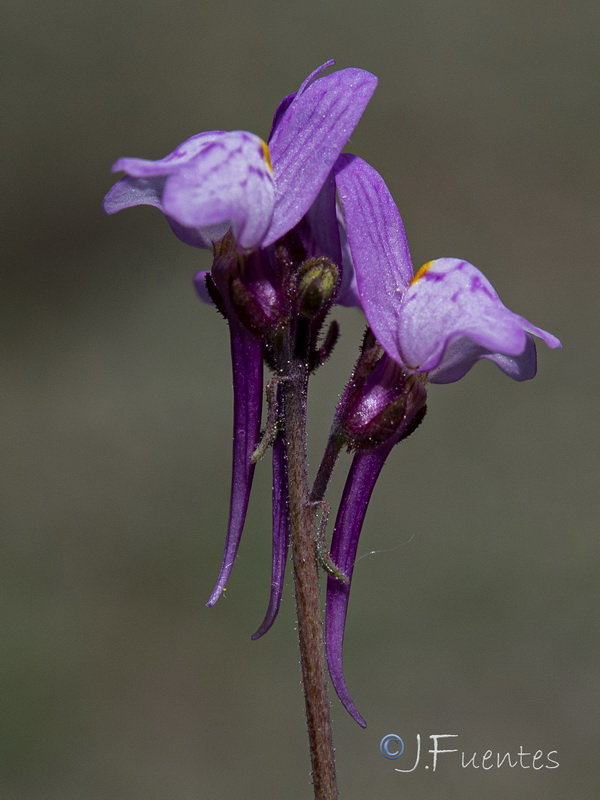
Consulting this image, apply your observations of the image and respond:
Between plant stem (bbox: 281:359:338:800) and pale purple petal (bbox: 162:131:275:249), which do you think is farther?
plant stem (bbox: 281:359:338:800)

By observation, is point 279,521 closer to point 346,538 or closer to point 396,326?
point 346,538

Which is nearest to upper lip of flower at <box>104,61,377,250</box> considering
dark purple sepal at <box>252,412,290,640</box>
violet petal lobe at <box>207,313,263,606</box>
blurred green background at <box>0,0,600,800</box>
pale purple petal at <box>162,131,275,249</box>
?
pale purple petal at <box>162,131,275,249</box>

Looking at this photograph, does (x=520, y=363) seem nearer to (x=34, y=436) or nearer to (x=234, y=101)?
(x=34, y=436)

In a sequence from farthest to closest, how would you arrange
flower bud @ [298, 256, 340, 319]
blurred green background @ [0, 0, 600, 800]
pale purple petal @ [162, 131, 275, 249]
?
blurred green background @ [0, 0, 600, 800], flower bud @ [298, 256, 340, 319], pale purple petal @ [162, 131, 275, 249]

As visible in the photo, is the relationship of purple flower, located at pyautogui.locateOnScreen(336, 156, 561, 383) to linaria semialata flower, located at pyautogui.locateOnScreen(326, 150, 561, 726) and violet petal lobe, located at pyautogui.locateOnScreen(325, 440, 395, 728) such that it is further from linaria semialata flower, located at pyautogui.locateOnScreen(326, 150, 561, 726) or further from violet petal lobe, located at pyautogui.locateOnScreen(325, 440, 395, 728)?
violet petal lobe, located at pyautogui.locateOnScreen(325, 440, 395, 728)

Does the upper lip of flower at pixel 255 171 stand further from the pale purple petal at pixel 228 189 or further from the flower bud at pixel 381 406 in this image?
the flower bud at pixel 381 406

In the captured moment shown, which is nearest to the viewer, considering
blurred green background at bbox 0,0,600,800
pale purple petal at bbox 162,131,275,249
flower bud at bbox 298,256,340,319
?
pale purple petal at bbox 162,131,275,249

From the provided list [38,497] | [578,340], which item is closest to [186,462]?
[38,497]
